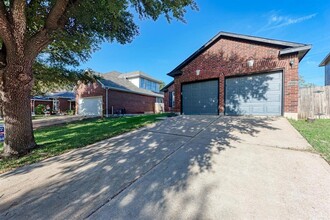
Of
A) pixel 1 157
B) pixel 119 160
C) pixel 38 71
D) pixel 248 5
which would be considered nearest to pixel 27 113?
pixel 1 157

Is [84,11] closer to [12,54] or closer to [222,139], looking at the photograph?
[12,54]

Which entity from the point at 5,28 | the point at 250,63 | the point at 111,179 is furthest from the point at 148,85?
the point at 111,179

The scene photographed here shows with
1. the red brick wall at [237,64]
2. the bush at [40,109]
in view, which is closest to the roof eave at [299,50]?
the red brick wall at [237,64]

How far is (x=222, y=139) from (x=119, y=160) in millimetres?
3378

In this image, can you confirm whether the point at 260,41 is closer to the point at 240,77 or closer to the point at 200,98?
the point at 240,77

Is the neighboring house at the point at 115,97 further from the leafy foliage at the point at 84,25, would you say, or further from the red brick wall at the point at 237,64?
the red brick wall at the point at 237,64

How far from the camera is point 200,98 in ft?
36.3

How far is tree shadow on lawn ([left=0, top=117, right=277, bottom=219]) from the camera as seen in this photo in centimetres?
238

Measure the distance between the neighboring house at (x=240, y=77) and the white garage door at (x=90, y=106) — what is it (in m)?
10.7

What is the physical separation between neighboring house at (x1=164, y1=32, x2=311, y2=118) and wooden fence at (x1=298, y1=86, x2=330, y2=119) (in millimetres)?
1111

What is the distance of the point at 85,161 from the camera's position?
4125 mm

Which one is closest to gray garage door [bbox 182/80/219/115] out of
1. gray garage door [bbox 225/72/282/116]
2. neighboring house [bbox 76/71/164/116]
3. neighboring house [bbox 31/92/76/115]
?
gray garage door [bbox 225/72/282/116]

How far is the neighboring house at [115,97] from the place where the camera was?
17.9 metres

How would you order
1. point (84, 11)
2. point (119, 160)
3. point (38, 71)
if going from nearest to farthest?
point (119, 160) → point (84, 11) → point (38, 71)
